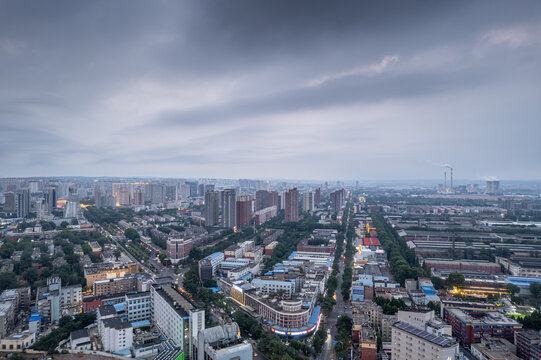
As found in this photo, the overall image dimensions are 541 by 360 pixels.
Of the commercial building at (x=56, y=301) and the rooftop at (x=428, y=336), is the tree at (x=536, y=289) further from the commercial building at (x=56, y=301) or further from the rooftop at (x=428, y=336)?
the commercial building at (x=56, y=301)

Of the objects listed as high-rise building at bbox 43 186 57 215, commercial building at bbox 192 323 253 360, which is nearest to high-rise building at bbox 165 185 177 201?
high-rise building at bbox 43 186 57 215

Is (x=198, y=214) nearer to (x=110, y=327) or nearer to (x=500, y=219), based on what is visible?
(x=110, y=327)

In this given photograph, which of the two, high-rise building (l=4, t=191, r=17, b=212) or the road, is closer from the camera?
the road

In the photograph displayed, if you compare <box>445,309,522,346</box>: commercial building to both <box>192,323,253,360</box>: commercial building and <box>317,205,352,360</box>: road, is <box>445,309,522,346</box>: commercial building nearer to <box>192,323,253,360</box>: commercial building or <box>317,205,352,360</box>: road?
<box>317,205,352,360</box>: road

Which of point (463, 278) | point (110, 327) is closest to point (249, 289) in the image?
point (110, 327)

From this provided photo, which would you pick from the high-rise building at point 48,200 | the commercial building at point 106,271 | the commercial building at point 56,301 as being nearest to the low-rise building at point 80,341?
the commercial building at point 56,301
